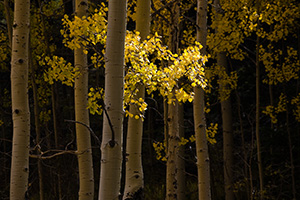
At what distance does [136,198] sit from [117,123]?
1.68 meters

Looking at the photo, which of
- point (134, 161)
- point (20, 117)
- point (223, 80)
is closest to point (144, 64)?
point (134, 161)

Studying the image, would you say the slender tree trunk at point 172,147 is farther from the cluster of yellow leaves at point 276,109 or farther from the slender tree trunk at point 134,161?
the cluster of yellow leaves at point 276,109

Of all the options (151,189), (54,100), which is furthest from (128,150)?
(151,189)

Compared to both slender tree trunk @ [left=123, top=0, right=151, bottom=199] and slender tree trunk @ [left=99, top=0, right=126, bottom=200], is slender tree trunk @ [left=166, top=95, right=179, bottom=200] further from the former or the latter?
slender tree trunk @ [left=99, top=0, right=126, bottom=200]

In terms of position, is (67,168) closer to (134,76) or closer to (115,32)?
(134,76)

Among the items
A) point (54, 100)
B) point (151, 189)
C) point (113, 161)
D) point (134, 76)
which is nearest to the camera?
point (113, 161)

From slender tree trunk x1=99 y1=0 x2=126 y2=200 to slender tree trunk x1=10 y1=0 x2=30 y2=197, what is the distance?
1570mm

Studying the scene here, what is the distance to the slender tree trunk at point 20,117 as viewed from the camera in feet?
16.6

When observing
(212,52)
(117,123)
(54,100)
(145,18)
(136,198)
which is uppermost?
(212,52)

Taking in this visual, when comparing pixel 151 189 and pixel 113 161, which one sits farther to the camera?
pixel 151 189

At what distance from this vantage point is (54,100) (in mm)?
11586

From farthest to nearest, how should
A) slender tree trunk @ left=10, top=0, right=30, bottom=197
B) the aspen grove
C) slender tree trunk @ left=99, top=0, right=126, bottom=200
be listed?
slender tree trunk @ left=10, top=0, right=30, bottom=197 < the aspen grove < slender tree trunk @ left=99, top=0, right=126, bottom=200

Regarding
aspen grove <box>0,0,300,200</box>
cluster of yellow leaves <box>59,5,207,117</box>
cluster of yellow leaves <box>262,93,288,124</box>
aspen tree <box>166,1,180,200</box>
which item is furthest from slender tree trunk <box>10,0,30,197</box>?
cluster of yellow leaves <box>262,93,288,124</box>

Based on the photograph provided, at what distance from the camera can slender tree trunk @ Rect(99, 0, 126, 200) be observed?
150 inches
